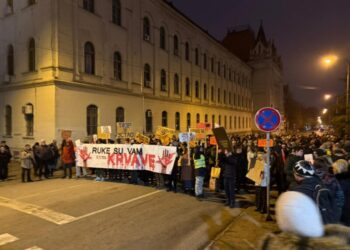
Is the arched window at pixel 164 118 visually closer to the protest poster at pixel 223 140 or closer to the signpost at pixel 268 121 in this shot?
the protest poster at pixel 223 140

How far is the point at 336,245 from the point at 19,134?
23.9m

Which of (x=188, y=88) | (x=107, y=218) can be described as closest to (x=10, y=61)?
(x=107, y=218)

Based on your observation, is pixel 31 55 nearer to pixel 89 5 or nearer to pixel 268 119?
pixel 89 5

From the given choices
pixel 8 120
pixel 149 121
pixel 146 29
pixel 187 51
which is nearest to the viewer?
pixel 8 120

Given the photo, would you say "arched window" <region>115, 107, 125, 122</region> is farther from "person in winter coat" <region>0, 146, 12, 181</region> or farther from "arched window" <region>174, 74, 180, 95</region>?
"person in winter coat" <region>0, 146, 12, 181</region>

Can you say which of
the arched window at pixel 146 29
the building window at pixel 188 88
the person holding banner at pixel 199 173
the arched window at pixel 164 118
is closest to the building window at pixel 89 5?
the arched window at pixel 146 29

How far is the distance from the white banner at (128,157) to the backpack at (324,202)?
28.9 ft

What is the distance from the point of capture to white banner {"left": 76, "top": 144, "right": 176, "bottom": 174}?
1306cm

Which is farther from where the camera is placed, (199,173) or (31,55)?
(31,55)

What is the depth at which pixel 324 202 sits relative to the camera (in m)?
4.11

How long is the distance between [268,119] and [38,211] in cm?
689

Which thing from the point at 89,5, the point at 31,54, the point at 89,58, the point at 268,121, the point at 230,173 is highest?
the point at 89,5

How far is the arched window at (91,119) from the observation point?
23.0 metres

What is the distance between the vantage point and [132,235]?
731cm
